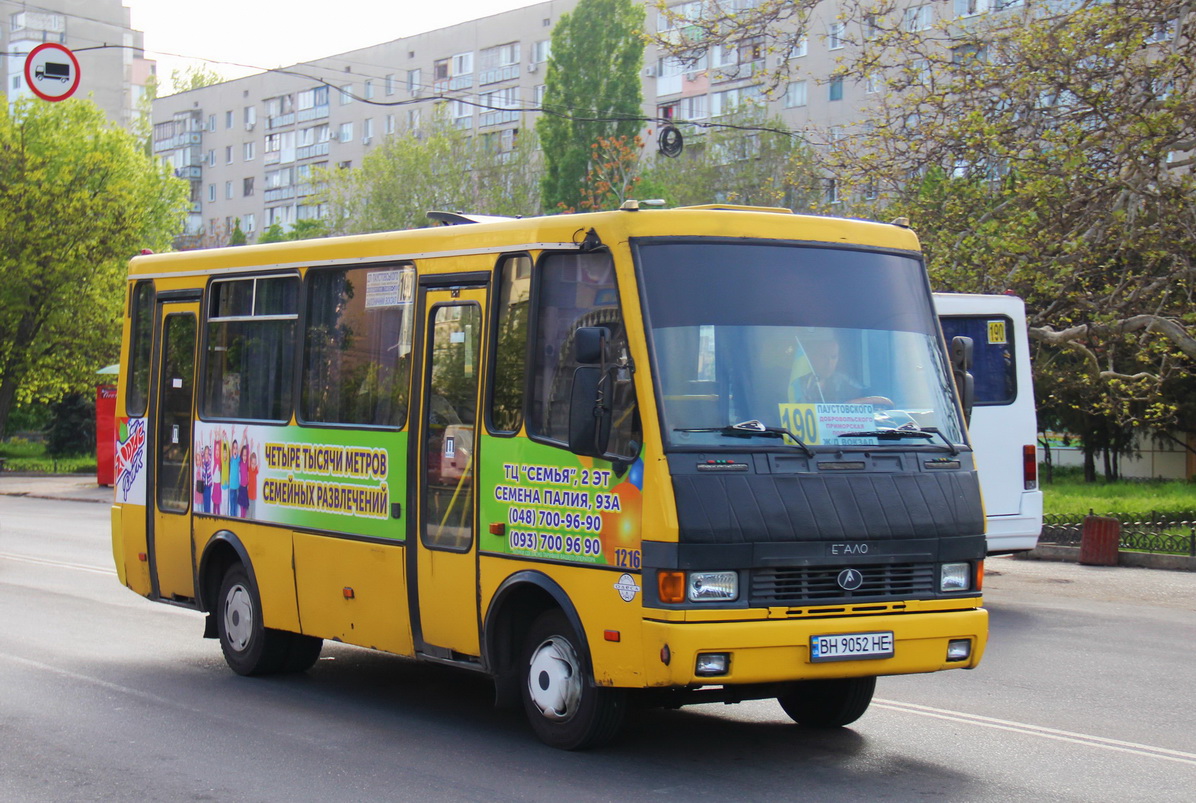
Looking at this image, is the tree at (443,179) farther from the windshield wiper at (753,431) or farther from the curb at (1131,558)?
the windshield wiper at (753,431)

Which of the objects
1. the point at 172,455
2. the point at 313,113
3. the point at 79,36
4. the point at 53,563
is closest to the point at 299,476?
the point at 172,455

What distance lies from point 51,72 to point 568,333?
1655 cm

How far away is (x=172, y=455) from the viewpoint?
35.5 ft

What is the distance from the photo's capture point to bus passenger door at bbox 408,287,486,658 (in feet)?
26.2

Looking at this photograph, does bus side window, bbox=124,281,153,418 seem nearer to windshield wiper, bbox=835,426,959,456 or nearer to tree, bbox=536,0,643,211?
windshield wiper, bbox=835,426,959,456

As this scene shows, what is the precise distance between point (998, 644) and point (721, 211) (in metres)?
5.84

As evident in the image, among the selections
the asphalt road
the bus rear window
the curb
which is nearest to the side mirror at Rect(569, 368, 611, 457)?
the asphalt road

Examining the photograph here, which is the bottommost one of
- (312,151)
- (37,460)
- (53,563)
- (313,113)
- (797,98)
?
(53,563)

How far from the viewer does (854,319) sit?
7.55 m

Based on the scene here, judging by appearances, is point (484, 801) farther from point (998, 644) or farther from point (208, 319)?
point (998, 644)

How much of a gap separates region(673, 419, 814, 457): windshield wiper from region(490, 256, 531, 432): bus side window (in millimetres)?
1179

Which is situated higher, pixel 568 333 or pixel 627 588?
pixel 568 333

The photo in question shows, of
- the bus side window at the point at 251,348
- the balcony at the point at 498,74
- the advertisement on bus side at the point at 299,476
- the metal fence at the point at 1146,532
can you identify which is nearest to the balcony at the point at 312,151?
the balcony at the point at 498,74

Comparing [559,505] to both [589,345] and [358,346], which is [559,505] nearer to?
[589,345]
